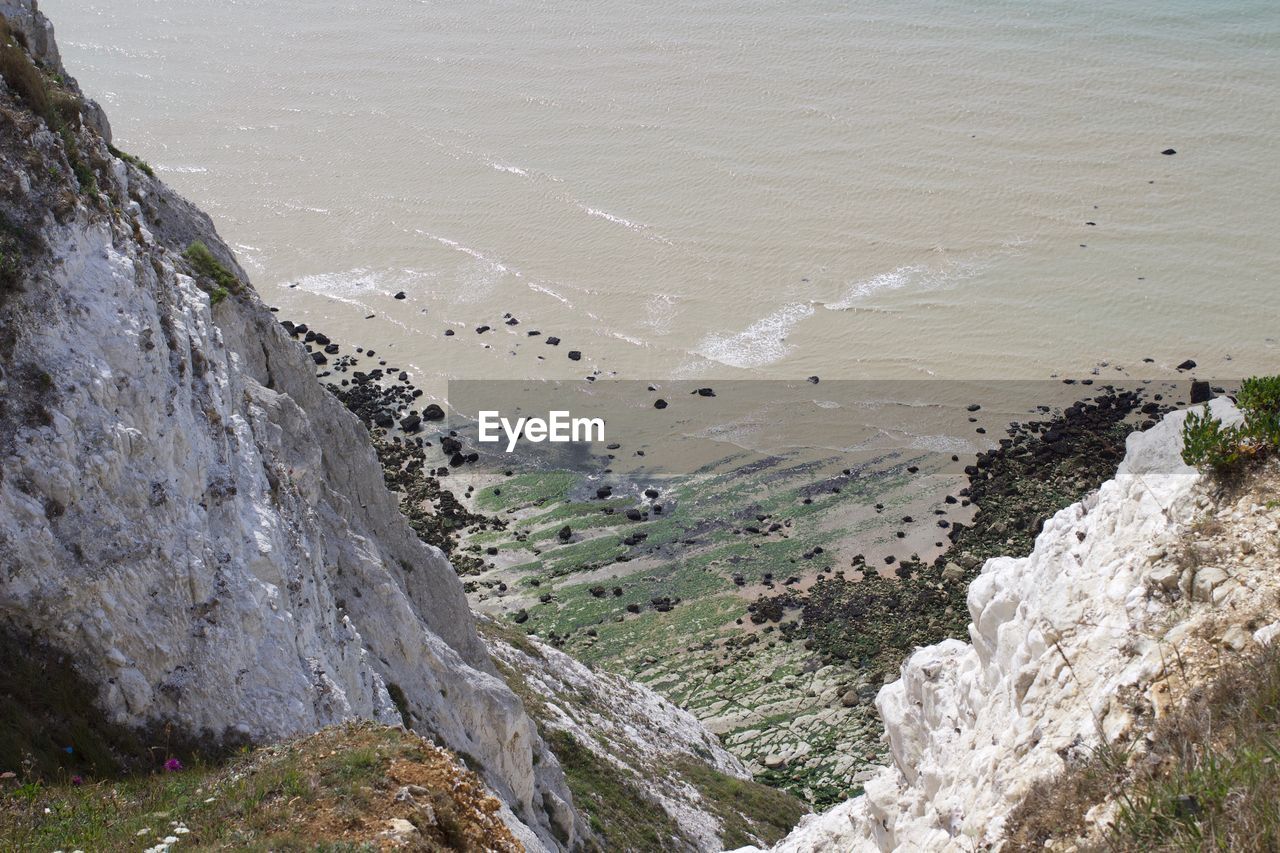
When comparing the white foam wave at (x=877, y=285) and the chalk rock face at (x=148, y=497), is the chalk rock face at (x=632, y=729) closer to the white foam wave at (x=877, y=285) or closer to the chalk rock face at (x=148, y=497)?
the chalk rock face at (x=148, y=497)

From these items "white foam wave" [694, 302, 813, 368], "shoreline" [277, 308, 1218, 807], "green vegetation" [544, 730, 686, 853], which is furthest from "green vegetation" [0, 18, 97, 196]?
"white foam wave" [694, 302, 813, 368]

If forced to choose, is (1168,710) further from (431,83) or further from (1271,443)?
(431,83)

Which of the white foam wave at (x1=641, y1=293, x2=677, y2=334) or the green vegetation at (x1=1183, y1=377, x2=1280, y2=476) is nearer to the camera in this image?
the green vegetation at (x1=1183, y1=377, x2=1280, y2=476)

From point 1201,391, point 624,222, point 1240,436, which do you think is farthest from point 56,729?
point 624,222

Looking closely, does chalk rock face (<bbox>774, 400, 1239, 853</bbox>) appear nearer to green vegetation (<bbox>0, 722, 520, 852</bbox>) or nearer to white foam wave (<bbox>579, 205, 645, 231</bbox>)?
green vegetation (<bbox>0, 722, 520, 852</bbox>)

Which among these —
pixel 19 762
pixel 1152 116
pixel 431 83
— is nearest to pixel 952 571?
pixel 19 762
